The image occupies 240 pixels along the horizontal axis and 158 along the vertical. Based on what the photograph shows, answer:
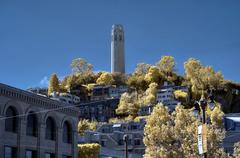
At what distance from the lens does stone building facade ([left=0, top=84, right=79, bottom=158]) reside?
46.8 meters

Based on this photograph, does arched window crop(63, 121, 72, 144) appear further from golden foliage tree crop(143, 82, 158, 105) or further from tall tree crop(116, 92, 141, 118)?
golden foliage tree crop(143, 82, 158, 105)

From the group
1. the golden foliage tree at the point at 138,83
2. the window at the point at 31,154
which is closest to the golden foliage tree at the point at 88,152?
the window at the point at 31,154

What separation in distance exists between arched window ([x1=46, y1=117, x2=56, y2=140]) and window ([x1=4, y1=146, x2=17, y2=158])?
18.0 ft

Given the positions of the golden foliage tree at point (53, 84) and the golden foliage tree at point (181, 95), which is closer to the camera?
the golden foliage tree at point (181, 95)

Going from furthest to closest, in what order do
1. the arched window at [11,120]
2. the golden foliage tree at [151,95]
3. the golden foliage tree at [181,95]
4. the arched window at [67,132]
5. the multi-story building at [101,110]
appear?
the multi-story building at [101,110] → the golden foliage tree at [151,95] → the golden foliage tree at [181,95] → the arched window at [67,132] → the arched window at [11,120]

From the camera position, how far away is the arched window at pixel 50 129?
5287cm

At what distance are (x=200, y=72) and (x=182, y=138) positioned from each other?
117 meters

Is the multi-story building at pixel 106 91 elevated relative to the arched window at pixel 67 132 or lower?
elevated

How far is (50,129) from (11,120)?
644cm

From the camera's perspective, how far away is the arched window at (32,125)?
1964 inches

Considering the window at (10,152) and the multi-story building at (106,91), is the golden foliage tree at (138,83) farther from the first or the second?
the window at (10,152)

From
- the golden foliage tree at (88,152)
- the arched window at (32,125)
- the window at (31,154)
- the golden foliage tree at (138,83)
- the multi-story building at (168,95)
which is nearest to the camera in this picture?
the window at (31,154)

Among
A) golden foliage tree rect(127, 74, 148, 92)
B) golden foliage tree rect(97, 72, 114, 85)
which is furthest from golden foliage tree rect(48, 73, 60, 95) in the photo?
golden foliage tree rect(127, 74, 148, 92)

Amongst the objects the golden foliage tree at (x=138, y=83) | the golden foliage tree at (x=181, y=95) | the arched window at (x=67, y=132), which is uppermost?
the golden foliage tree at (x=138, y=83)
